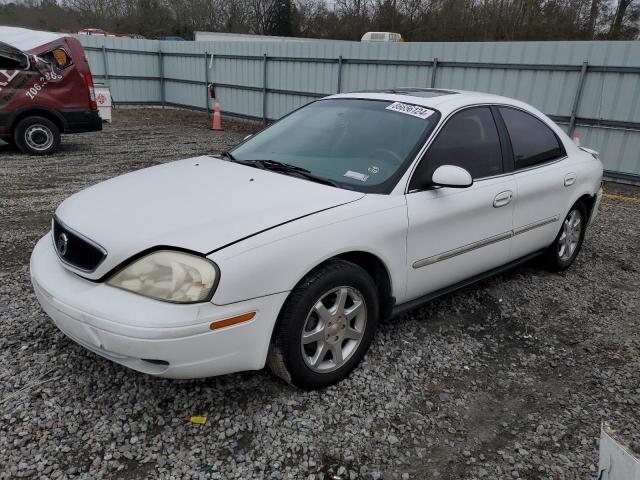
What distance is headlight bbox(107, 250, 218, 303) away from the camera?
2214 mm

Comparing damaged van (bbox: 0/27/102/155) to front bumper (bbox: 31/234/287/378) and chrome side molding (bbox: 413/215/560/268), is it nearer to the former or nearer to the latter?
front bumper (bbox: 31/234/287/378)

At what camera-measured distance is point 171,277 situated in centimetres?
225

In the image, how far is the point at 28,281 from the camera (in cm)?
401

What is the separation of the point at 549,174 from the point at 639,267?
1.86 metres

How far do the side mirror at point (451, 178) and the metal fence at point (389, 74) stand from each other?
6.96 metres

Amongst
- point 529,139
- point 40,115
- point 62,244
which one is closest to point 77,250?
point 62,244

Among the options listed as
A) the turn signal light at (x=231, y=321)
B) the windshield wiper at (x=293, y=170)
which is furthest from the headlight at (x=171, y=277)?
the windshield wiper at (x=293, y=170)

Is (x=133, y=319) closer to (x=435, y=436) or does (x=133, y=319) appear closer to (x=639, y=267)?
(x=435, y=436)

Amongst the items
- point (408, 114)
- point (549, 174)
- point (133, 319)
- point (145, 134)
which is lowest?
point (145, 134)

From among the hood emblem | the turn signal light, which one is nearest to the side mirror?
the turn signal light

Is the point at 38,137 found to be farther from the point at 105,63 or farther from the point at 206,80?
the point at 105,63

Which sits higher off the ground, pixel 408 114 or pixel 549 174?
pixel 408 114

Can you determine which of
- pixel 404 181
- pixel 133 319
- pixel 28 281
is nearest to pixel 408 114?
pixel 404 181

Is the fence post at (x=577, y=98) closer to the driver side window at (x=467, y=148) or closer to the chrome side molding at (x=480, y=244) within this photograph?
the chrome side molding at (x=480, y=244)
